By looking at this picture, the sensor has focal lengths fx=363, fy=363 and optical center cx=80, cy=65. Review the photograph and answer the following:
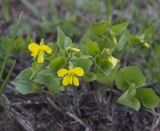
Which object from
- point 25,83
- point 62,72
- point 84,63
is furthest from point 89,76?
point 25,83

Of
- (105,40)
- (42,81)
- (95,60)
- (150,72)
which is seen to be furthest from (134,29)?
(42,81)

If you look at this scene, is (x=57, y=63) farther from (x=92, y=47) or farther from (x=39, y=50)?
(x=92, y=47)

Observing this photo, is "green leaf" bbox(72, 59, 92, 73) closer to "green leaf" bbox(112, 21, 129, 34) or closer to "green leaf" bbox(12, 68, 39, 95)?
"green leaf" bbox(12, 68, 39, 95)

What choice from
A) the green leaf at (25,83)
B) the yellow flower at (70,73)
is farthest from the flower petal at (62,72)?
the green leaf at (25,83)

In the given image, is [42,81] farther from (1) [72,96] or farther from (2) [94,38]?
(2) [94,38]

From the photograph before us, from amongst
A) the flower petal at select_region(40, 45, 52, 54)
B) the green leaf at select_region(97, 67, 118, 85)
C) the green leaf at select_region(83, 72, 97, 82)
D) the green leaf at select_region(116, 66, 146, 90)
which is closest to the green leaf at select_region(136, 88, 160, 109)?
the green leaf at select_region(116, 66, 146, 90)

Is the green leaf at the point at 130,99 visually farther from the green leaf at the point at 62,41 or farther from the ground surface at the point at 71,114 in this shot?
the green leaf at the point at 62,41
